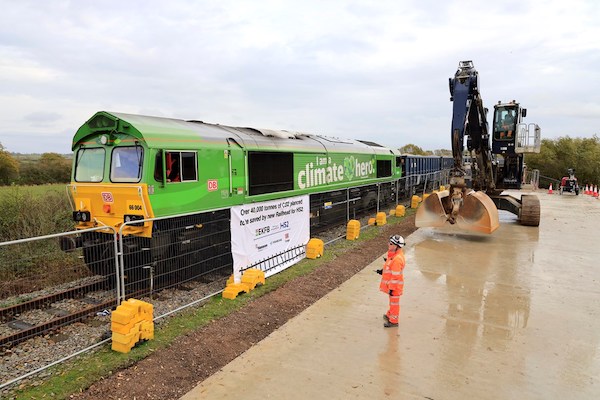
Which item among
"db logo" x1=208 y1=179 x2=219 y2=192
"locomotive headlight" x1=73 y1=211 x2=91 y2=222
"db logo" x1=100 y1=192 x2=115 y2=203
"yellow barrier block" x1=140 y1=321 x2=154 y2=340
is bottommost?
"yellow barrier block" x1=140 y1=321 x2=154 y2=340

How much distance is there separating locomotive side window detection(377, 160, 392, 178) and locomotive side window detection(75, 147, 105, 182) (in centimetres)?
1282

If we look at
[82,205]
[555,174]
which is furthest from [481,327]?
[555,174]

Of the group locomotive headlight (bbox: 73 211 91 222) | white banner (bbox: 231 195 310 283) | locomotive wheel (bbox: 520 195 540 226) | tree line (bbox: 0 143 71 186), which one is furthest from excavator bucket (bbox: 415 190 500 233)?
tree line (bbox: 0 143 71 186)

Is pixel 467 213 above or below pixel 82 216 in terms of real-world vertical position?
below

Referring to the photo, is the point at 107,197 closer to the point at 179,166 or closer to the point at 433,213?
the point at 179,166

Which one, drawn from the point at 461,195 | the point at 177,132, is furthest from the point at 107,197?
the point at 461,195

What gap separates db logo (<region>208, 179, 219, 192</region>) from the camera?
7.89 m

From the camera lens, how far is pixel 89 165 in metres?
7.67

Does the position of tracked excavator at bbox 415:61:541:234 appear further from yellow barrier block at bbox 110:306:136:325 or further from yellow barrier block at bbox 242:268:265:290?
yellow barrier block at bbox 110:306:136:325

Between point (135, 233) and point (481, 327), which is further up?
point (135, 233)

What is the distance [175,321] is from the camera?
571 cm

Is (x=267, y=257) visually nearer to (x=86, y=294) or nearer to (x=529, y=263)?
(x=86, y=294)

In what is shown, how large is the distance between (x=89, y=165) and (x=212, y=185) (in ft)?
7.97

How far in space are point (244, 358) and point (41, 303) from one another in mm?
4057
